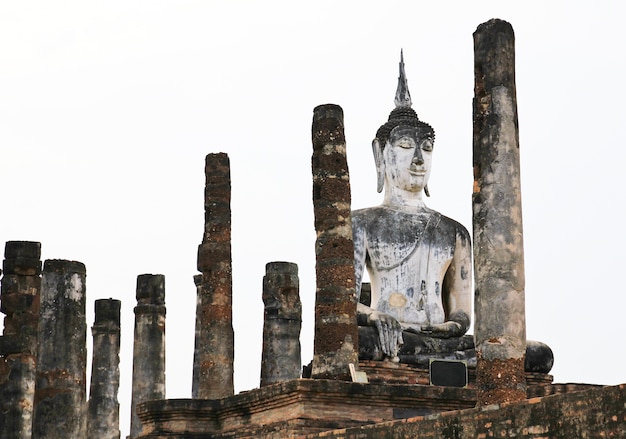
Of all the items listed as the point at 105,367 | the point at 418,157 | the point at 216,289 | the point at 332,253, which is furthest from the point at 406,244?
the point at 105,367

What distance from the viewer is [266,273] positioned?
2105 cm

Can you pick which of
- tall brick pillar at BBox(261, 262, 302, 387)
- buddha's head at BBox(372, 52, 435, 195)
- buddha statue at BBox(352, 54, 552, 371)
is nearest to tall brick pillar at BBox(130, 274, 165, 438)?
tall brick pillar at BBox(261, 262, 302, 387)

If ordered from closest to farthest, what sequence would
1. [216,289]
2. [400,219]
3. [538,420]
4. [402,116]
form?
[538,420]
[216,289]
[400,219]
[402,116]

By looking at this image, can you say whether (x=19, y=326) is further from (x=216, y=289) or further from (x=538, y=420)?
(x=538, y=420)

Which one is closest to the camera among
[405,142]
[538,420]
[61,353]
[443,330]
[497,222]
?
[538,420]

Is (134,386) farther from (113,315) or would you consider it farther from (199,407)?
(199,407)

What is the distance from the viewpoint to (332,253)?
14938 millimetres

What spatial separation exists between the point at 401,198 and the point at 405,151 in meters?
0.64

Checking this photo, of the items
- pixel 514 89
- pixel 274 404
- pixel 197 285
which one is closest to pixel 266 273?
pixel 197 285

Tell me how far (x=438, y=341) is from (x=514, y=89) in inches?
212

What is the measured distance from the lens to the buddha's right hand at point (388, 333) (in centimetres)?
1631

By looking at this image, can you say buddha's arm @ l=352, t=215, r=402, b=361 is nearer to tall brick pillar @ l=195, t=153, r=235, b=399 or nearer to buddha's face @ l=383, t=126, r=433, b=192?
tall brick pillar @ l=195, t=153, r=235, b=399

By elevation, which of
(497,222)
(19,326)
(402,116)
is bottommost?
(497,222)

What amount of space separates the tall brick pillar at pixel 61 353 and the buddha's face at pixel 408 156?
440 cm
